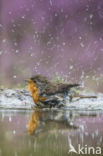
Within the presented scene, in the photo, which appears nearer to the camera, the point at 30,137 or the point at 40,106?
the point at 30,137

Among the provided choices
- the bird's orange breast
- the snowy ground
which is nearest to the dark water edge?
the bird's orange breast

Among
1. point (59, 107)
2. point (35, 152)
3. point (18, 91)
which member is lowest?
point (35, 152)

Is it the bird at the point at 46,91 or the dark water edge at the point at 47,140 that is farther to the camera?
the bird at the point at 46,91

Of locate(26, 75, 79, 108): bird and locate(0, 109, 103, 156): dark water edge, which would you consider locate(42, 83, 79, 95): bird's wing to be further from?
locate(0, 109, 103, 156): dark water edge

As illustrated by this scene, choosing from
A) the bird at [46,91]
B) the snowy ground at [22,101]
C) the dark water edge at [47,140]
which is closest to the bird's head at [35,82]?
the bird at [46,91]

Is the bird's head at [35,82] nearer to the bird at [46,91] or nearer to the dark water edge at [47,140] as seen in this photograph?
the bird at [46,91]

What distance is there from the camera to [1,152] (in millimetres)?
1258

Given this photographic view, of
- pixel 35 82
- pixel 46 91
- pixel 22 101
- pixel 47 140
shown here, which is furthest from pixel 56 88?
pixel 47 140

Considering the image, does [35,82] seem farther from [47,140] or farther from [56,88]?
[47,140]

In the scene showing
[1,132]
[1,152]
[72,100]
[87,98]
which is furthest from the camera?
[87,98]

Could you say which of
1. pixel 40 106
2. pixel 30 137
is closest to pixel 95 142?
pixel 30 137

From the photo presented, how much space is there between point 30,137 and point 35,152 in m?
0.37

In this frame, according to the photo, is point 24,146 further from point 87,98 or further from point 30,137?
point 87,98

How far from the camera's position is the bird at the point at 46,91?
11.6 ft
